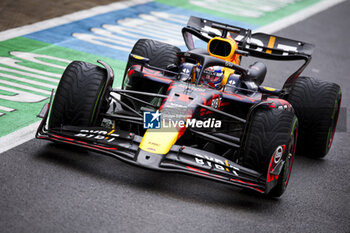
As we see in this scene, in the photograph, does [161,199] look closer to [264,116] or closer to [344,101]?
[264,116]

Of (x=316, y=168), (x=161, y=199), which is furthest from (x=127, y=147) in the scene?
(x=316, y=168)

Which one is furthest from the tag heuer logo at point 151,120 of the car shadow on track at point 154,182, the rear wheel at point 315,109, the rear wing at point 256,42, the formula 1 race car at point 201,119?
the rear wing at point 256,42

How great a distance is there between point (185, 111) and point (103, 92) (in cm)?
99

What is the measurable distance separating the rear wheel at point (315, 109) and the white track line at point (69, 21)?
374cm

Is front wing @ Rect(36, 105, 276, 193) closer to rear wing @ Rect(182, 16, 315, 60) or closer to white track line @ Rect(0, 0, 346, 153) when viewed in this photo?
white track line @ Rect(0, 0, 346, 153)

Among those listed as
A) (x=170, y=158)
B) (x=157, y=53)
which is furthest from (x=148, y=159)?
(x=157, y=53)

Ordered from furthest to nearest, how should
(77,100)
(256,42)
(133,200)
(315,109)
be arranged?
(256,42)
(315,109)
(77,100)
(133,200)

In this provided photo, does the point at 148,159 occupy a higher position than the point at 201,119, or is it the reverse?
the point at 201,119

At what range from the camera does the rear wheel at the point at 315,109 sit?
316 inches

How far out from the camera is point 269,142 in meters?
6.06

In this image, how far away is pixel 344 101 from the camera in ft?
39.6

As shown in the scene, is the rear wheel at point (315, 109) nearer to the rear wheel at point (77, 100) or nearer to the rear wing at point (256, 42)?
the rear wing at point (256, 42)

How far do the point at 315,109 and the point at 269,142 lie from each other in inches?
88.4

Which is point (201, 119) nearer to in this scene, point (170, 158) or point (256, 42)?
point (170, 158)
